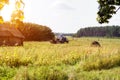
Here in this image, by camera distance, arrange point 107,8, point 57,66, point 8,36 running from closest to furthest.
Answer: point 57,66, point 107,8, point 8,36

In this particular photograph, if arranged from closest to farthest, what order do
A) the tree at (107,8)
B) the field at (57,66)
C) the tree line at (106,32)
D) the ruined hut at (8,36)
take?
the field at (57,66)
the tree at (107,8)
the ruined hut at (8,36)
the tree line at (106,32)

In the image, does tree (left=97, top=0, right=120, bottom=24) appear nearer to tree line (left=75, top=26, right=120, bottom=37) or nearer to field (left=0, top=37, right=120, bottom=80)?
field (left=0, top=37, right=120, bottom=80)

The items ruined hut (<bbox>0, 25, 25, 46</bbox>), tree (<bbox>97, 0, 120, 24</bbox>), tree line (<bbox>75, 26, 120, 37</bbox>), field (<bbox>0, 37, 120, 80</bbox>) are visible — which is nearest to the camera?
field (<bbox>0, 37, 120, 80</bbox>)

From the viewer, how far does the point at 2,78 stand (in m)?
19.5

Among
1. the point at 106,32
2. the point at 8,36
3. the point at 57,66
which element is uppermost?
the point at 8,36

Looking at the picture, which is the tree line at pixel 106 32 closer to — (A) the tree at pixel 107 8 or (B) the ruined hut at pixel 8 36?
(B) the ruined hut at pixel 8 36

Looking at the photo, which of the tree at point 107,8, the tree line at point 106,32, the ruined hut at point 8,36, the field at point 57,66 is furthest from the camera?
the tree line at point 106,32

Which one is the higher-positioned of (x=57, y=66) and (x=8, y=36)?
(x=8, y=36)

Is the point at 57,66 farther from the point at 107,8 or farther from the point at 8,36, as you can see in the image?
the point at 8,36

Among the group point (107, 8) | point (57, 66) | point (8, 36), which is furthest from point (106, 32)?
point (57, 66)

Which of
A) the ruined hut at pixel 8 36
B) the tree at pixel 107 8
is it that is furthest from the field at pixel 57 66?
the ruined hut at pixel 8 36

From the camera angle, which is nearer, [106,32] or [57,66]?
[57,66]

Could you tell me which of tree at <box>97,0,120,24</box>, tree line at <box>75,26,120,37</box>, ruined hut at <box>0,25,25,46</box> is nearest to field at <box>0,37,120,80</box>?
tree at <box>97,0,120,24</box>

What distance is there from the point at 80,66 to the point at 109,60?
221 centimetres
